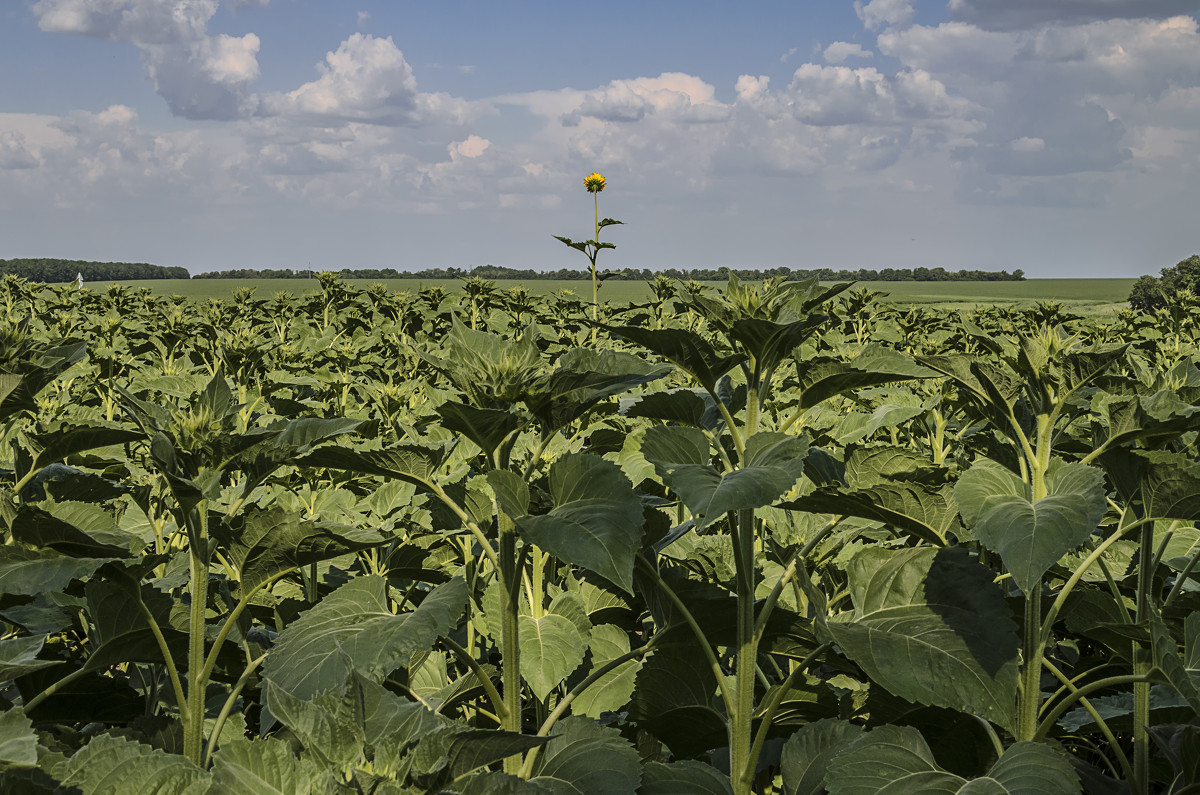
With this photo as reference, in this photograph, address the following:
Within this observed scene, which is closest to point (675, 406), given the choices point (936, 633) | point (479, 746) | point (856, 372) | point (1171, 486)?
point (856, 372)

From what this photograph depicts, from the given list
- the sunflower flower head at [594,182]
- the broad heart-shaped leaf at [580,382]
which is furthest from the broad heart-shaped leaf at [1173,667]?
the sunflower flower head at [594,182]

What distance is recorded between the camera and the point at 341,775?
95cm

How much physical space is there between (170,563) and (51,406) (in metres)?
4.33

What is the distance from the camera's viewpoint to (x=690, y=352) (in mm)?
2084

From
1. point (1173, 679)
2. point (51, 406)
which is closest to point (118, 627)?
point (1173, 679)

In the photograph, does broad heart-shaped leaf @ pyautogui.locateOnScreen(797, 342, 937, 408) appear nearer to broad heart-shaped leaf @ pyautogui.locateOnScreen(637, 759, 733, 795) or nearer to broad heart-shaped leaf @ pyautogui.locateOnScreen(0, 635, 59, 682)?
broad heart-shaped leaf @ pyautogui.locateOnScreen(637, 759, 733, 795)

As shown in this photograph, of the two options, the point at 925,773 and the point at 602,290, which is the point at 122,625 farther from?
the point at 602,290

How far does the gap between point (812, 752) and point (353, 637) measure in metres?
1.12

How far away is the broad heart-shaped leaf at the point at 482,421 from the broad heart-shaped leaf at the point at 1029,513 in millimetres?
966

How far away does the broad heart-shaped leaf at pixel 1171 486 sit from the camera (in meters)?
1.82

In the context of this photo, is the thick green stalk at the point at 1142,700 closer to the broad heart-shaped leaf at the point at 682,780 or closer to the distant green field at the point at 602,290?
the broad heart-shaped leaf at the point at 682,780

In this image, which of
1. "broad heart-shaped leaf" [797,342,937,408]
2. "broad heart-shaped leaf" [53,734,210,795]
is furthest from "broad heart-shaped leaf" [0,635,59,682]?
"broad heart-shaped leaf" [797,342,937,408]

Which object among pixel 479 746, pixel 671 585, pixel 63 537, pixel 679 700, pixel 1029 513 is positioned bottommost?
pixel 679 700

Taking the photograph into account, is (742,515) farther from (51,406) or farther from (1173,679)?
(51,406)
